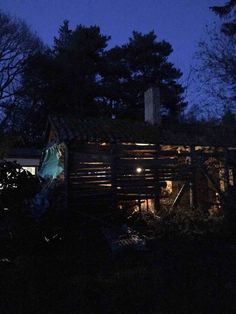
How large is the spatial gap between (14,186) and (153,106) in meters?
10.0

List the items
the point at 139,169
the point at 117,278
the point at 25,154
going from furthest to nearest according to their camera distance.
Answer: the point at 25,154 < the point at 139,169 < the point at 117,278

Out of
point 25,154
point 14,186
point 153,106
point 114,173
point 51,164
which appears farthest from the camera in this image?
point 25,154

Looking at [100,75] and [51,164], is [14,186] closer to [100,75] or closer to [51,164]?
[51,164]

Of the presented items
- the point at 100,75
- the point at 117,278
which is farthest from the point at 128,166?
the point at 100,75

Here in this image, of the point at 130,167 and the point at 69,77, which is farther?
the point at 69,77

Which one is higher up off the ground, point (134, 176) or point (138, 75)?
point (138, 75)

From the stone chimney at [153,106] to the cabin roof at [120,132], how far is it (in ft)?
2.41

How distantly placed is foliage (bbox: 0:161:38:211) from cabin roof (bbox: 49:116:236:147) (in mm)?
3836

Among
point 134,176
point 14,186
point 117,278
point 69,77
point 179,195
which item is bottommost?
point 117,278

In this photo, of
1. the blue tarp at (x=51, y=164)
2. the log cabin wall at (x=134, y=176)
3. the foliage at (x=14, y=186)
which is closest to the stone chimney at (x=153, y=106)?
the log cabin wall at (x=134, y=176)

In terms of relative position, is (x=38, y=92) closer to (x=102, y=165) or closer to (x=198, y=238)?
(x=102, y=165)

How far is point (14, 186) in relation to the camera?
9078mm

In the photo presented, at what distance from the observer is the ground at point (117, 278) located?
5.64m

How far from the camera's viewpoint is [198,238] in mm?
9742
